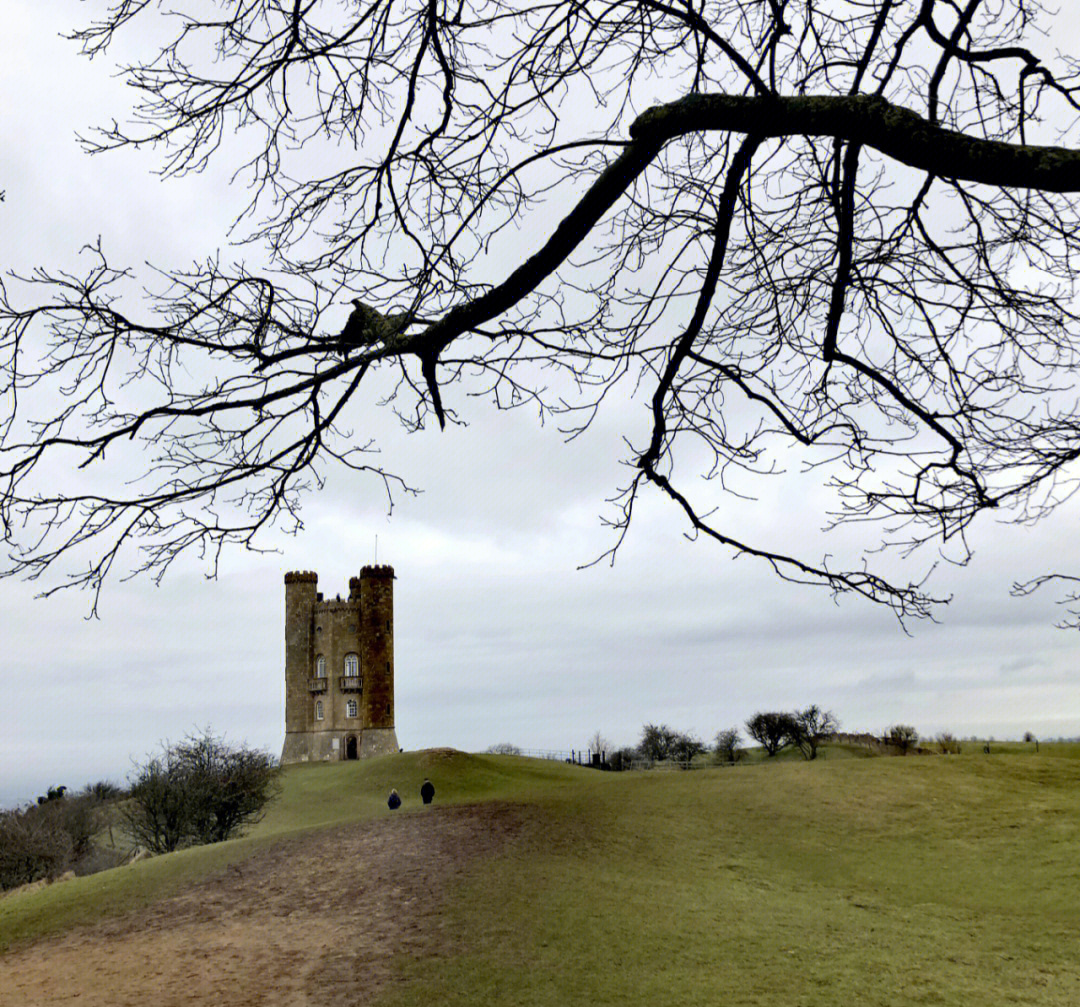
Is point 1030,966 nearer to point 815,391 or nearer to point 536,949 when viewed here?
point 536,949

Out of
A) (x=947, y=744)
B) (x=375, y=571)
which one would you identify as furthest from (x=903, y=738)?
(x=375, y=571)

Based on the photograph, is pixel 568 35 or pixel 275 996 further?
→ pixel 275 996

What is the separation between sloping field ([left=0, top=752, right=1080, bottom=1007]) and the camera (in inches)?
470

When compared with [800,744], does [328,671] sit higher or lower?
higher

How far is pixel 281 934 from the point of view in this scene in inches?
580

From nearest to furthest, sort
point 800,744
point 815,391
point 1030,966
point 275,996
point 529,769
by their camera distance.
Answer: point 815,391
point 275,996
point 1030,966
point 529,769
point 800,744

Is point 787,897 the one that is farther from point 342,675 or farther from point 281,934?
point 342,675

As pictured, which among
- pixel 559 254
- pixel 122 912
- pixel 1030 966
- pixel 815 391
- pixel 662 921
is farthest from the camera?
pixel 122 912

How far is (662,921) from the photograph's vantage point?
14414 mm

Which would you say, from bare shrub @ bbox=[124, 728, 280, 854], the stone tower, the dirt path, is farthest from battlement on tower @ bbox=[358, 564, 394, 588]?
the dirt path

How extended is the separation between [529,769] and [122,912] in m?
23.9

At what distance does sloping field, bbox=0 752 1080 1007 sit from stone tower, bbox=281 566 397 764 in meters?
24.2

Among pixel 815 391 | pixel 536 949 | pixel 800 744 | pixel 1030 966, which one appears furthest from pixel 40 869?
pixel 800 744

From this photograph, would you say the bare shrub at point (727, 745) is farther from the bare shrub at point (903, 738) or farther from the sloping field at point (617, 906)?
the sloping field at point (617, 906)
